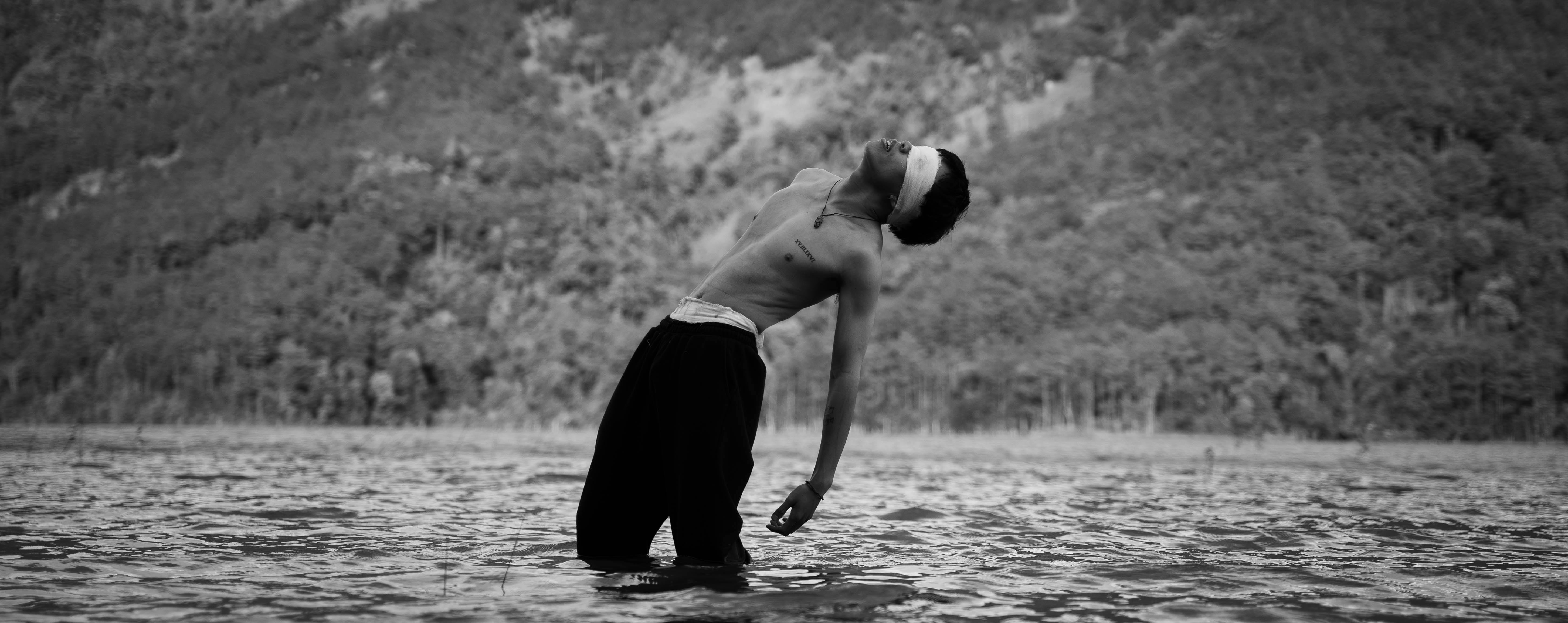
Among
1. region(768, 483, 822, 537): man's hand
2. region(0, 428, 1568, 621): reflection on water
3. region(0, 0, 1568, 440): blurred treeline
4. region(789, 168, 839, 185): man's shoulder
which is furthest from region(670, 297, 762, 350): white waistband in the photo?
region(0, 0, 1568, 440): blurred treeline

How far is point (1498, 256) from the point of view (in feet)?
270

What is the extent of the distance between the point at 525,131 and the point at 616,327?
43115 millimetres

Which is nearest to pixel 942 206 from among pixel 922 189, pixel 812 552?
pixel 922 189

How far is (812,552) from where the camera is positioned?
5977 millimetres

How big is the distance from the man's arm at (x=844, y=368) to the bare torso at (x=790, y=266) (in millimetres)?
54

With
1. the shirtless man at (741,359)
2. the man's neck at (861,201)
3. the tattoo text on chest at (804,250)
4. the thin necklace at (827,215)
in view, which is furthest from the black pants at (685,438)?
the man's neck at (861,201)

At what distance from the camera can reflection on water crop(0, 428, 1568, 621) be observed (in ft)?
13.4

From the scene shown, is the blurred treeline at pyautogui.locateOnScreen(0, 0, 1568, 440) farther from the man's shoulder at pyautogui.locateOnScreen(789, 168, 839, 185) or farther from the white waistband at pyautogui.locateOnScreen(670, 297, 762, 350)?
the white waistband at pyautogui.locateOnScreen(670, 297, 762, 350)

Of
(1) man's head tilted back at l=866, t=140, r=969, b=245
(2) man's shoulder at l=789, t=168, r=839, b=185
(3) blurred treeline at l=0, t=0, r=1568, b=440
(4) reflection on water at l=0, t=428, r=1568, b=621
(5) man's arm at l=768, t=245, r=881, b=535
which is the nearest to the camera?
(4) reflection on water at l=0, t=428, r=1568, b=621

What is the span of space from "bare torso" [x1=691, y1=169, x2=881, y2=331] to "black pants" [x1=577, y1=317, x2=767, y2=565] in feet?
0.47

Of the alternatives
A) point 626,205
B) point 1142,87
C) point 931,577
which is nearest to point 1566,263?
point 1142,87

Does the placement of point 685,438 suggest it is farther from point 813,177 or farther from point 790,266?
point 813,177

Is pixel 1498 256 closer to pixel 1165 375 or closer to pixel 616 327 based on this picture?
pixel 1165 375

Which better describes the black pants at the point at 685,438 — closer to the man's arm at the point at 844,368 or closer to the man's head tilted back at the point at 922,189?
the man's arm at the point at 844,368
